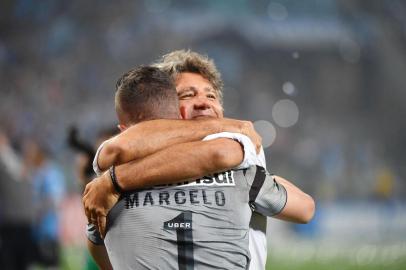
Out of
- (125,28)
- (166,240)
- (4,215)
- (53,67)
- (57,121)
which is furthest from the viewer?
(125,28)

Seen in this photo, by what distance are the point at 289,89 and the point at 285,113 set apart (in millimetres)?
761

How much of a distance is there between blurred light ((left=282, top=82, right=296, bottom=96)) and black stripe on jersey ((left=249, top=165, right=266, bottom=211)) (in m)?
17.8

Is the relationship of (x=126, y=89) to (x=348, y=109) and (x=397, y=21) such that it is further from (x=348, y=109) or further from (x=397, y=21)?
(x=397, y=21)

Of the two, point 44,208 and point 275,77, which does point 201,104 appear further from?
point 275,77

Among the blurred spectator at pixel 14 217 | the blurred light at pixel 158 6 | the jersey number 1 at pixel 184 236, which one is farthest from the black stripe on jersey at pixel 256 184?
Answer: the blurred light at pixel 158 6

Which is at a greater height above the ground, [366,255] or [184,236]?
[366,255]

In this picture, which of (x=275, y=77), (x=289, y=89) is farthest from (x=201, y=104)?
(x=275, y=77)

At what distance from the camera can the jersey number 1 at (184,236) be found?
6.42 feet

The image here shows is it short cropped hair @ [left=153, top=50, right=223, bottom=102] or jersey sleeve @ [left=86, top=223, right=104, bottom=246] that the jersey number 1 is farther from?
short cropped hair @ [left=153, top=50, right=223, bottom=102]

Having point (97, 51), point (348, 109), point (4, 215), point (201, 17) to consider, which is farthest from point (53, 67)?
point (4, 215)

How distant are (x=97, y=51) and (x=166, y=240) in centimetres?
1765

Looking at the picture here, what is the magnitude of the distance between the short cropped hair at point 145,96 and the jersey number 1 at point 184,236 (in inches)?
12.6

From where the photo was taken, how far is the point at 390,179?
17312 mm

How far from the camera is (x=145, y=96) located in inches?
81.5
